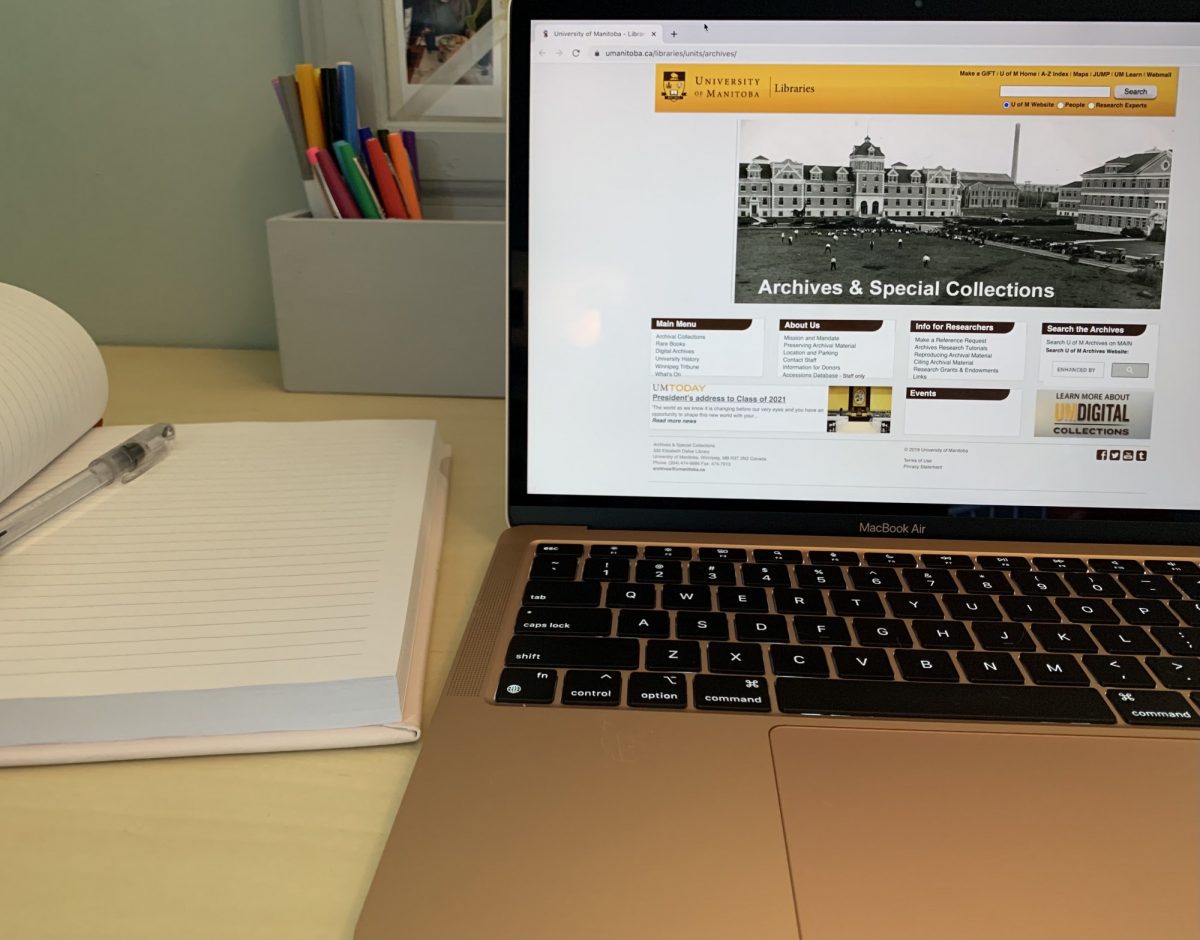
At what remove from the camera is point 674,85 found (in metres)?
0.51

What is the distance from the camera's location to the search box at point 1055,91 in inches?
19.8

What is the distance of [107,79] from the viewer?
2.86 ft

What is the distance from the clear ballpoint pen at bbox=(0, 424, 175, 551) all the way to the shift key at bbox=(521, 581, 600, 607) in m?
0.27

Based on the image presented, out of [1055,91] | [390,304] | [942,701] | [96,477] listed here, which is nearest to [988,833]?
[942,701]

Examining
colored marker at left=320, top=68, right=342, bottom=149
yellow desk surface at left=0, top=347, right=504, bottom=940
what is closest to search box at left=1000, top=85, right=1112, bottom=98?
yellow desk surface at left=0, top=347, right=504, bottom=940

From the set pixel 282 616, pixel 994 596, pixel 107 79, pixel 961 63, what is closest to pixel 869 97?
pixel 961 63

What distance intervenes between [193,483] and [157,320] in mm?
466

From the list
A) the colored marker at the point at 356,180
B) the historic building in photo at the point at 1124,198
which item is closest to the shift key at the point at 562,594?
the historic building in photo at the point at 1124,198

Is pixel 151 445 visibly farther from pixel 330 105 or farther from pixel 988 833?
pixel 988 833

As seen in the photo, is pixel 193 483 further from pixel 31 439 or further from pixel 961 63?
pixel 961 63

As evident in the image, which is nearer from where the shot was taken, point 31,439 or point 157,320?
point 31,439

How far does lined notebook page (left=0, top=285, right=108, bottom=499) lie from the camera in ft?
1.72

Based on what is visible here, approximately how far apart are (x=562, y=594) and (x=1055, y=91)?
375mm

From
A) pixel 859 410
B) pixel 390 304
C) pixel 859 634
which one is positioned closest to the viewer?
pixel 859 634
